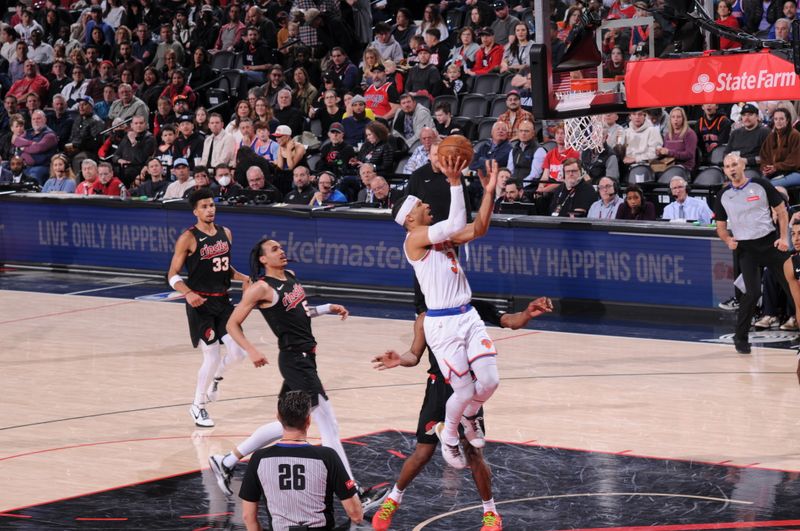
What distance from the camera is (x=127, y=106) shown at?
2503 centimetres

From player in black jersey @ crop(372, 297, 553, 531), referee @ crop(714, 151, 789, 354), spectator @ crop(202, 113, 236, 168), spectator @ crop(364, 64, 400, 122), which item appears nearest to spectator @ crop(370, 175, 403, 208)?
spectator @ crop(364, 64, 400, 122)

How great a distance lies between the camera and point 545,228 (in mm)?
17469

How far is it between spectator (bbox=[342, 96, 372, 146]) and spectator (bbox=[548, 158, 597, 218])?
4.58 metres

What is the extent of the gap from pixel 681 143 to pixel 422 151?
12.2 feet

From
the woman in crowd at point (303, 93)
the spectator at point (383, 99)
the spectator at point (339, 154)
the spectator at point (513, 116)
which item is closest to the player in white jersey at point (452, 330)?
the spectator at point (513, 116)

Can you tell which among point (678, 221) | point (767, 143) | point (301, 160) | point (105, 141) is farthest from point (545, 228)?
point (105, 141)

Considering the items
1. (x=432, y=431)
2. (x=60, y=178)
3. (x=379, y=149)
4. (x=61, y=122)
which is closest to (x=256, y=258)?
(x=432, y=431)

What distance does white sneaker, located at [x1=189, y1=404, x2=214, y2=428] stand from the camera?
12.2m

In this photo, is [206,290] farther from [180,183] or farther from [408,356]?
[180,183]

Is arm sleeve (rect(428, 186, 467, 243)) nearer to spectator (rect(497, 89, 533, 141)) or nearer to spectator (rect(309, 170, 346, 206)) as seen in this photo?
spectator (rect(309, 170, 346, 206))

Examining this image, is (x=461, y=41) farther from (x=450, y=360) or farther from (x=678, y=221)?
(x=450, y=360)

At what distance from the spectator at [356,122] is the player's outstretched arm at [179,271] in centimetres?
928

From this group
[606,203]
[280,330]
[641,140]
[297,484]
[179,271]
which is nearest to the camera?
[297,484]

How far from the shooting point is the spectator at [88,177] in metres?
21.6
